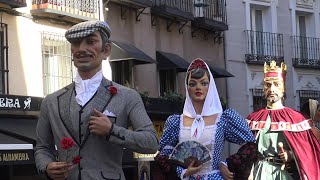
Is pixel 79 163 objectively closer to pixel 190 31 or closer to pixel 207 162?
pixel 207 162

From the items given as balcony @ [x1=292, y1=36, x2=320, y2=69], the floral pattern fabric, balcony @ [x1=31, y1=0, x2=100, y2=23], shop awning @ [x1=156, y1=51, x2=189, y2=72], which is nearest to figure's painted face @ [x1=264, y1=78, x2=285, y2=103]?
the floral pattern fabric

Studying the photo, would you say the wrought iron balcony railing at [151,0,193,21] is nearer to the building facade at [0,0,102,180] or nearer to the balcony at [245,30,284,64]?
the balcony at [245,30,284,64]

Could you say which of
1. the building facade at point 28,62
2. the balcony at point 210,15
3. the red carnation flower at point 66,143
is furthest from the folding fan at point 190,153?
the balcony at point 210,15

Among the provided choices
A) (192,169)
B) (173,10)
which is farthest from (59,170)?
(173,10)

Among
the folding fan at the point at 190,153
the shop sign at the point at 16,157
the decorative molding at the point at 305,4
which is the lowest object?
the shop sign at the point at 16,157

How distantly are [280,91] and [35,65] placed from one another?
7620 mm

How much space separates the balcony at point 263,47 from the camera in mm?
23578

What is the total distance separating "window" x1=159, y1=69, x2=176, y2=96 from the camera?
20.5m

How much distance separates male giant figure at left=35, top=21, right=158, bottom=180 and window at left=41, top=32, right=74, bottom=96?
1143 centimetres

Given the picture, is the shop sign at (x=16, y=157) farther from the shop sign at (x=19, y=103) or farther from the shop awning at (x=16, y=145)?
the shop sign at (x=19, y=103)

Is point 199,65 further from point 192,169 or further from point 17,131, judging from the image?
point 17,131

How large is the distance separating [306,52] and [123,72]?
939 centimetres

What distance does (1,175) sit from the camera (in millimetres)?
14039

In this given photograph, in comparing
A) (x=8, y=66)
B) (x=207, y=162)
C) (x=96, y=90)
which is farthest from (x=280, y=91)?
(x=8, y=66)
